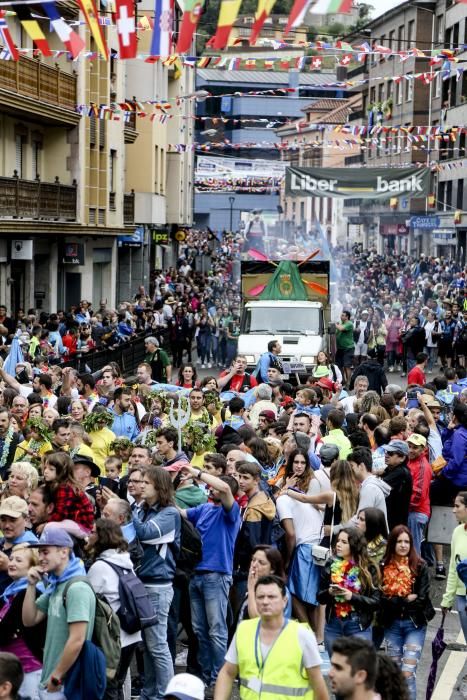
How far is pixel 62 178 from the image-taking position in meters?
36.6

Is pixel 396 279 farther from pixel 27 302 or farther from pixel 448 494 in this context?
pixel 448 494

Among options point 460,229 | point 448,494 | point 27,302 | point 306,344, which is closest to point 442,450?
point 448,494

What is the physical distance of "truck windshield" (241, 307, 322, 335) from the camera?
89.9 feet

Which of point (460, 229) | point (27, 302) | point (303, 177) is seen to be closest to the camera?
point (27, 302)

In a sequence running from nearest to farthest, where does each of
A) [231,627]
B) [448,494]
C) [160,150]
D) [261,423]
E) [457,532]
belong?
1. [457,532]
2. [231,627]
3. [448,494]
4. [261,423]
5. [160,150]

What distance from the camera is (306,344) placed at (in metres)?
26.5

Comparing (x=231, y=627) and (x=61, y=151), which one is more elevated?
(x=61, y=151)

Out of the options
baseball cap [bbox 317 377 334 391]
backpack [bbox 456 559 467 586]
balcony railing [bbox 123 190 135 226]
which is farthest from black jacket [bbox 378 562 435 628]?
balcony railing [bbox 123 190 135 226]

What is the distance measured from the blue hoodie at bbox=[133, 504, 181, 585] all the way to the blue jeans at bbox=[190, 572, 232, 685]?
0.58 metres

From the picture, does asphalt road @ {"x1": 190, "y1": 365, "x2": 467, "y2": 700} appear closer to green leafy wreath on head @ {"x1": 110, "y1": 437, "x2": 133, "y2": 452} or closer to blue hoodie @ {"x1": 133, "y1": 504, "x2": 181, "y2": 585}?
blue hoodie @ {"x1": 133, "y1": 504, "x2": 181, "y2": 585}

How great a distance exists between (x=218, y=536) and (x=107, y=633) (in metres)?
2.23

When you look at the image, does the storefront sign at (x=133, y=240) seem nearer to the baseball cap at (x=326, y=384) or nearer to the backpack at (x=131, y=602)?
the baseball cap at (x=326, y=384)

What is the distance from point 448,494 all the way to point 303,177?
85.4 feet

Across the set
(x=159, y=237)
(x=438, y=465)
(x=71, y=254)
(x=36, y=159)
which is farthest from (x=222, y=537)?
(x=159, y=237)
